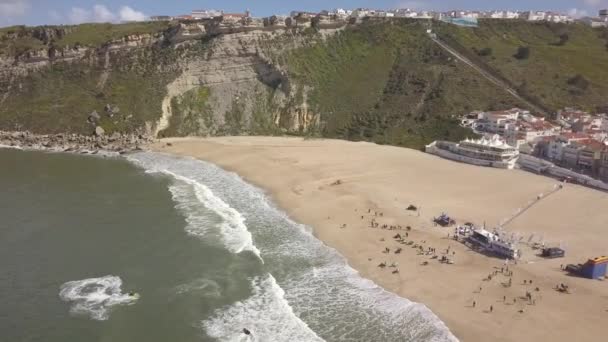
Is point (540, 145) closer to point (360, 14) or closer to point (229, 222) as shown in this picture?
point (229, 222)

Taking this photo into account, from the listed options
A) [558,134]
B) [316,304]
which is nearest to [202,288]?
[316,304]

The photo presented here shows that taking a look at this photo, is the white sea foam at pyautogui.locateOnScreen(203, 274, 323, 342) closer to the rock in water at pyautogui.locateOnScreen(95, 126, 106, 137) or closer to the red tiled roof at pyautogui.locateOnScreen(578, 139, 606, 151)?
the red tiled roof at pyautogui.locateOnScreen(578, 139, 606, 151)

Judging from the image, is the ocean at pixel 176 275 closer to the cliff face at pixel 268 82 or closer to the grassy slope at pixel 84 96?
the grassy slope at pixel 84 96

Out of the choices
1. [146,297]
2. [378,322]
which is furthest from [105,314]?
[378,322]

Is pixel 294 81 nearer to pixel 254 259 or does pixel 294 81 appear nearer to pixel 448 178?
pixel 448 178

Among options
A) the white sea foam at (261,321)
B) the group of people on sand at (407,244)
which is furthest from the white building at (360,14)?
the white sea foam at (261,321)

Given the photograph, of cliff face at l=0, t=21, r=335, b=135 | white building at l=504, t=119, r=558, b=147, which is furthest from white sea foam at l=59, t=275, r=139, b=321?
white building at l=504, t=119, r=558, b=147
